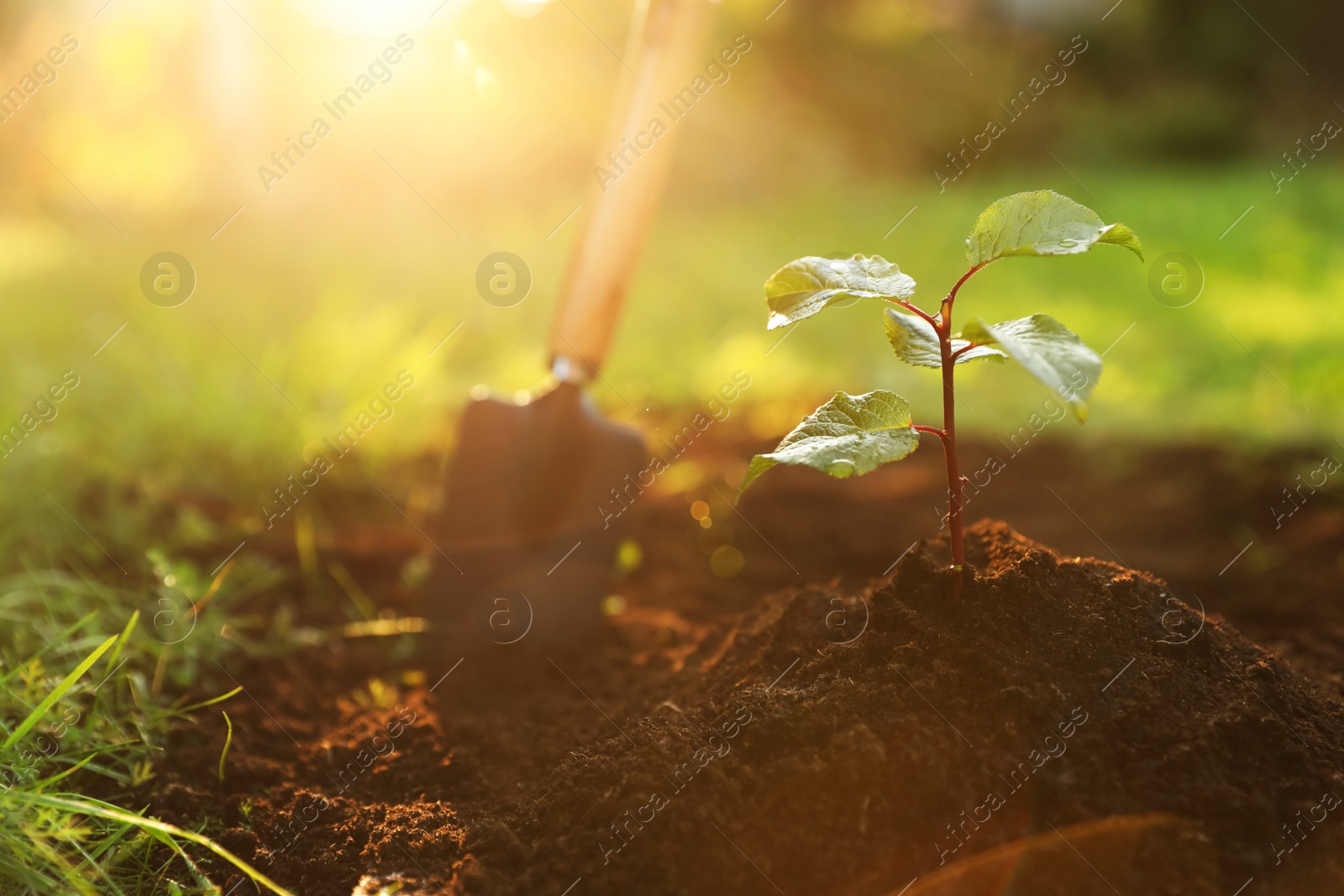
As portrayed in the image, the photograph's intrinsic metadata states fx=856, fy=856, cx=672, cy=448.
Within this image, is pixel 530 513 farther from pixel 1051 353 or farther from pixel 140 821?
pixel 1051 353

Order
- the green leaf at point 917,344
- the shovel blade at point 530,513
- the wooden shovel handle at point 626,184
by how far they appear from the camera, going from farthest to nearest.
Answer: the wooden shovel handle at point 626,184, the shovel blade at point 530,513, the green leaf at point 917,344

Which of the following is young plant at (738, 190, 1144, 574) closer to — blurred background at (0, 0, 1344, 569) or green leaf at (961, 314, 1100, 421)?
green leaf at (961, 314, 1100, 421)

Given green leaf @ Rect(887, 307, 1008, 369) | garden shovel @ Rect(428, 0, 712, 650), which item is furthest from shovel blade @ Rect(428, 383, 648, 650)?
green leaf @ Rect(887, 307, 1008, 369)

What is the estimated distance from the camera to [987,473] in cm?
281

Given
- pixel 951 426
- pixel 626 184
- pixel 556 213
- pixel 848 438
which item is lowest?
pixel 556 213

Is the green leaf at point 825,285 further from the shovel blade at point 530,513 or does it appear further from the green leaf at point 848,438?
the shovel blade at point 530,513

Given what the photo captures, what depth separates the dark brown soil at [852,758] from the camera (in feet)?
3.13

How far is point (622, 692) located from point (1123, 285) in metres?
5.32

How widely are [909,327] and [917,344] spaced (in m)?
0.03

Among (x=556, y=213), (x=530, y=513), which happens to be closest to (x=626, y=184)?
(x=530, y=513)

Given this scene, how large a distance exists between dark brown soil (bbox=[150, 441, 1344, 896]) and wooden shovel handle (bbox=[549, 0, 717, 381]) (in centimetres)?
91

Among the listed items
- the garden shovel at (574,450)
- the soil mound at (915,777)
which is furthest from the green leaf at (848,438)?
the garden shovel at (574,450)

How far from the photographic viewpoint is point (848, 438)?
3.31ft

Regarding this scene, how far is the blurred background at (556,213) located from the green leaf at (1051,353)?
1.90 meters
